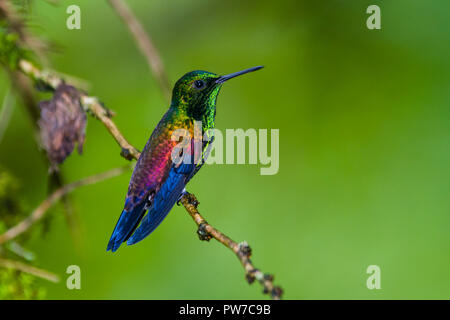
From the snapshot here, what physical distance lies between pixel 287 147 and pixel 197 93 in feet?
5.13

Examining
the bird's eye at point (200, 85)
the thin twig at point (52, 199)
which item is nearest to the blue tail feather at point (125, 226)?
the thin twig at point (52, 199)

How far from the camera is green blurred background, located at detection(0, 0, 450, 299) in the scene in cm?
255

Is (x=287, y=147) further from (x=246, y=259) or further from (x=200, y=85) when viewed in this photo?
(x=246, y=259)

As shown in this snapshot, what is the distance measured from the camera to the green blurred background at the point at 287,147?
255 centimetres

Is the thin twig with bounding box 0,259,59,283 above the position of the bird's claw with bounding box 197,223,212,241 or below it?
below

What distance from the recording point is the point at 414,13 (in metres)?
3.15

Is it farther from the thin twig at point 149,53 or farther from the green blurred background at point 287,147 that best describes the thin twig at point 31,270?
the green blurred background at point 287,147

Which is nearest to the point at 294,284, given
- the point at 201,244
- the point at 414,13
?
the point at 201,244

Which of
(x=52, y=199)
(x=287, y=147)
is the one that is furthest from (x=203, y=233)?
(x=287, y=147)

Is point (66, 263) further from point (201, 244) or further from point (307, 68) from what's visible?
point (307, 68)

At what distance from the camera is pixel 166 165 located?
121cm

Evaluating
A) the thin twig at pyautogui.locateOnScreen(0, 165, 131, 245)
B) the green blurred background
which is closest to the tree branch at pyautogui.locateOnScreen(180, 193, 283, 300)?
the thin twig at pyautogui.locateOnScreen(0, 165, 131, 245)

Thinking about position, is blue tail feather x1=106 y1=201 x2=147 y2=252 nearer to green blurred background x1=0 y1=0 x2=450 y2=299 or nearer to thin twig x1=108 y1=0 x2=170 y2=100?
thin twig x1=108 y1=0 x2=170 y2=100

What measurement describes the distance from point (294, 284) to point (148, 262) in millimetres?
805
